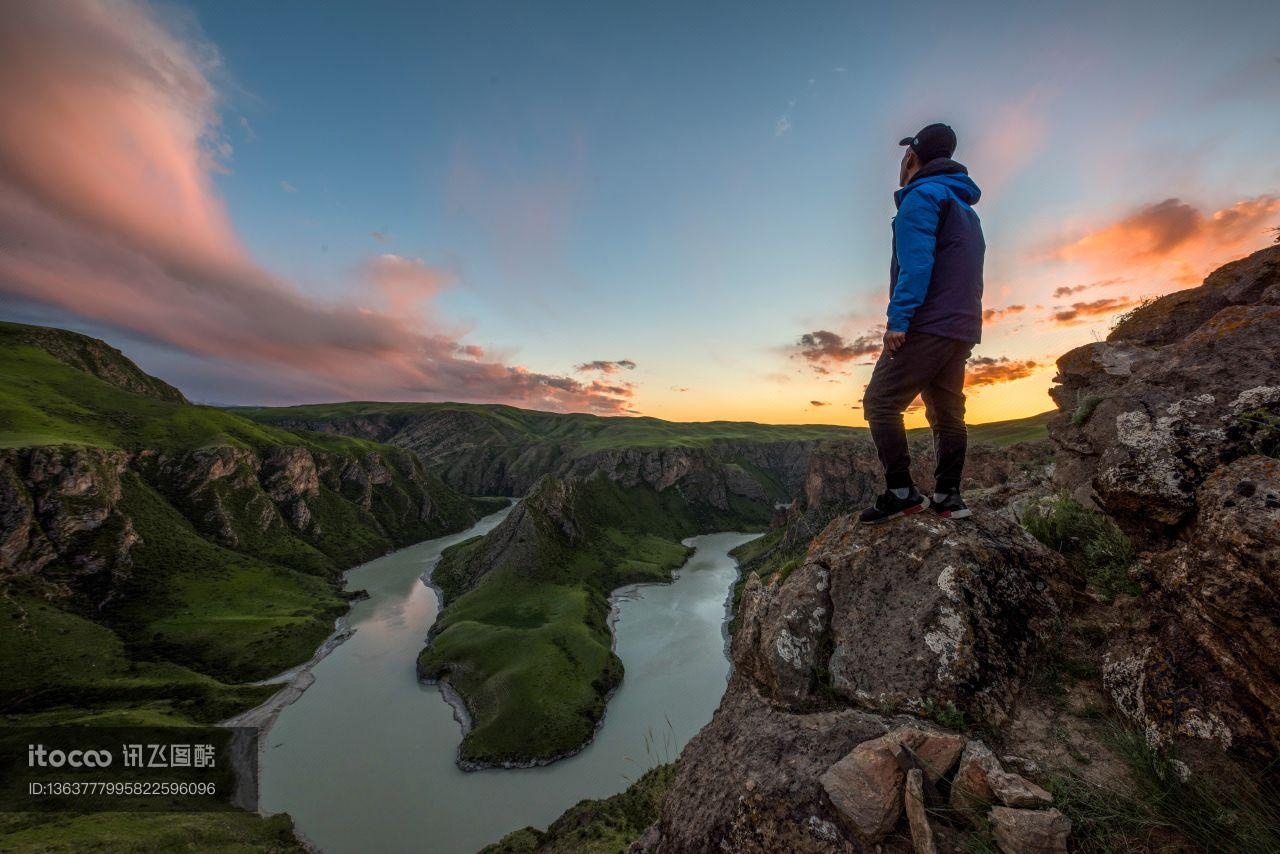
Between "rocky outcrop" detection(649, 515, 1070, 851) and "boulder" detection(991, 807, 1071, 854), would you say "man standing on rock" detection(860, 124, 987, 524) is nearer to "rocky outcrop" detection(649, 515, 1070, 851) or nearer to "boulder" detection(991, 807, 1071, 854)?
"rocky outcrop" detection(649, 515, 1070, 851)

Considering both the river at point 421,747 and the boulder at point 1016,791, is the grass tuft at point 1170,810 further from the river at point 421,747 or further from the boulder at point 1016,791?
the river at point 421,747

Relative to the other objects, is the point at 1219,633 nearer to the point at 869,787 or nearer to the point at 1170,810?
the point at 1170,810

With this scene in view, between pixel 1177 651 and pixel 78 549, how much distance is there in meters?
152

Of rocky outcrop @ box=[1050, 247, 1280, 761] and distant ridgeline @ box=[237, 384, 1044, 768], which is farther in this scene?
distant ridgeline @ box=[237, 384, 1044, 768]

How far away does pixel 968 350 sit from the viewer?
5.89 m

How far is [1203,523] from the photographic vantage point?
3.86m

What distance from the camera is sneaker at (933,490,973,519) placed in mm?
6234

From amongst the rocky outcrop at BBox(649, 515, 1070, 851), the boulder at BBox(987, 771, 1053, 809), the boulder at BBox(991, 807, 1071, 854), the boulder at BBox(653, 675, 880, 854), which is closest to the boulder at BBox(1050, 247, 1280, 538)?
the rocky outcrop at BBox(649, 515, 1070, 851)

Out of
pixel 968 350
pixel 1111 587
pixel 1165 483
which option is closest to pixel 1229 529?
pixel 1165 483

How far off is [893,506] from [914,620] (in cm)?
173

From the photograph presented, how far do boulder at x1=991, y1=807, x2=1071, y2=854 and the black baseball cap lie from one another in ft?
23.8

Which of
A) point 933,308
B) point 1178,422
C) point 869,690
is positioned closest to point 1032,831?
point 869,690

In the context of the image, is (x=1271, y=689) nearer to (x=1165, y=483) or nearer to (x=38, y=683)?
(x=1165, y=483)

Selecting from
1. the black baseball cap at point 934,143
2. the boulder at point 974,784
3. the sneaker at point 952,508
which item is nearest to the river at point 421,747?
the sneaker at point 952,508
